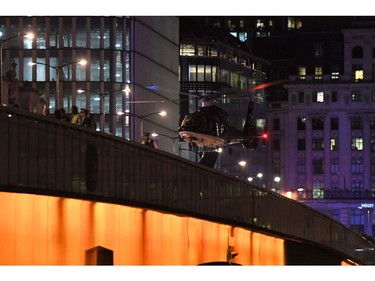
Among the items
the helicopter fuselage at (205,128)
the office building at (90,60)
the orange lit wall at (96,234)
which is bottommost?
the orange lit wall at (96,234)

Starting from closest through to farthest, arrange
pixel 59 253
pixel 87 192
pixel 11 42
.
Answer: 1. pixel 59 253
2. pixel 87 192
3. pixel 11 42

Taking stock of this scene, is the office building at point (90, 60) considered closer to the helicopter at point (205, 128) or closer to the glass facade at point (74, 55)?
the glass facade at point (74, 55)

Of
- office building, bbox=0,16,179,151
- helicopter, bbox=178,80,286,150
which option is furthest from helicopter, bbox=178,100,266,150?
office building, bbox=0,16,179,151

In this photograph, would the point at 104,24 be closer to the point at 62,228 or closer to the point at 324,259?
the point at 324,259

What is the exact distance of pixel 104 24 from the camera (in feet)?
479

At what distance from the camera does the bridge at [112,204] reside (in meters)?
42.2

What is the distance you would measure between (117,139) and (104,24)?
309ft

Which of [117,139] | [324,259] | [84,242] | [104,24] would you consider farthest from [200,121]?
[104,24]

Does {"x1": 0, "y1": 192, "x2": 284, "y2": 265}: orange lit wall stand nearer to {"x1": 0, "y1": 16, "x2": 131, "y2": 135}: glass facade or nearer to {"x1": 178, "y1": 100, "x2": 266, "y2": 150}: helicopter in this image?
{"x1": 178, "y1": 100, "x2": 266, "y2": 150}: helicopter

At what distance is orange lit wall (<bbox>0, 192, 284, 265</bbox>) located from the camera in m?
41.8

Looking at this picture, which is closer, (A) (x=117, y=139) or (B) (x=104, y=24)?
(A) (x=117, y=139)

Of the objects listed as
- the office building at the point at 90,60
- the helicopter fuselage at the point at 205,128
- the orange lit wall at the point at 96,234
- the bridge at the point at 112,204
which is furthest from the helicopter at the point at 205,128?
the office building at the point at 90,60

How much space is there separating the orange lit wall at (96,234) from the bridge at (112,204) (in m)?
0.04

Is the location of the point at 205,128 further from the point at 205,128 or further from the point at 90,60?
the point at 90,60
